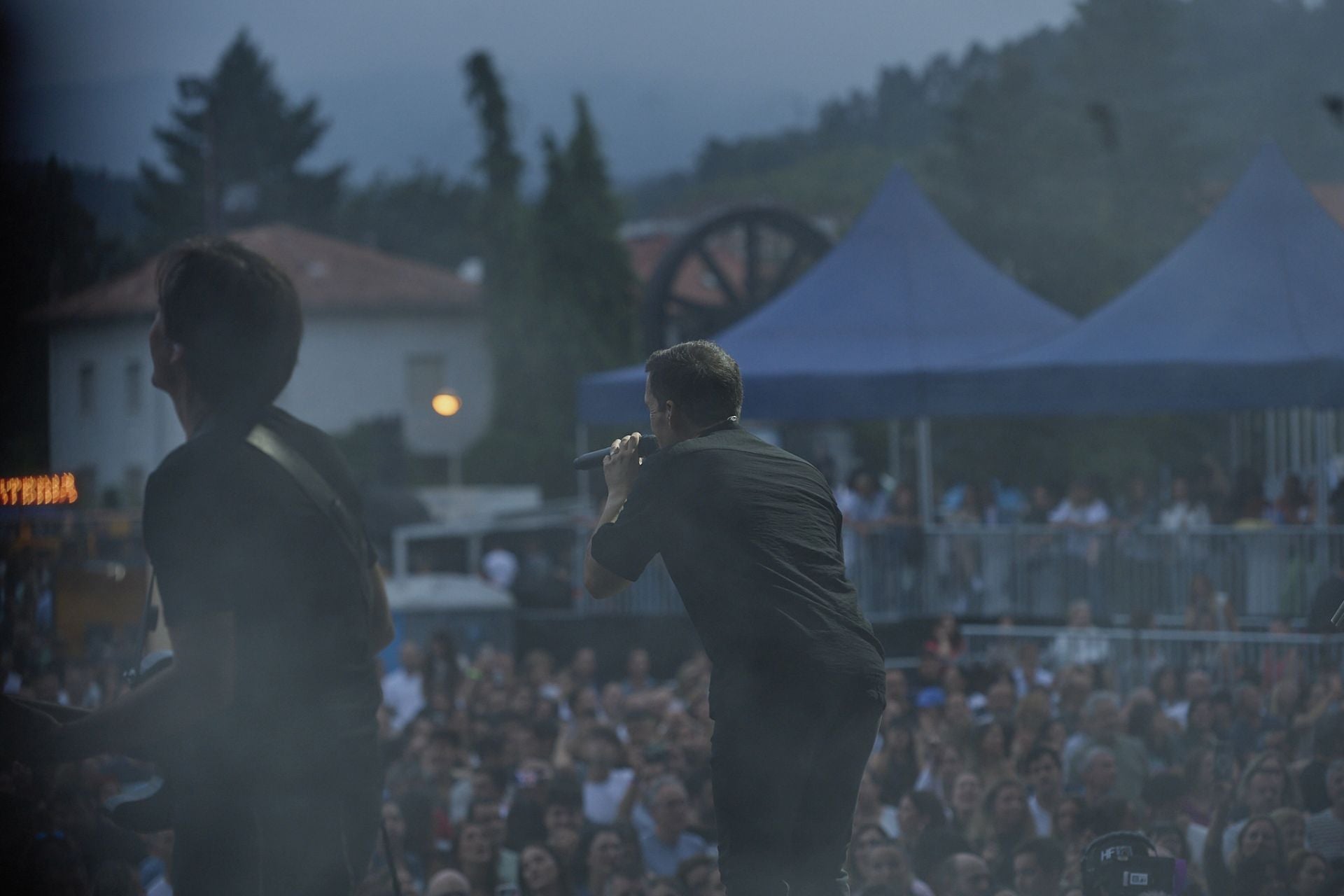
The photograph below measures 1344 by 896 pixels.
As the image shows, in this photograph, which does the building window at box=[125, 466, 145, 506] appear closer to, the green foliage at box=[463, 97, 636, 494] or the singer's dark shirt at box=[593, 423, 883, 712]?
the singer's dark shirt at box=[593, 423, 883, 712]

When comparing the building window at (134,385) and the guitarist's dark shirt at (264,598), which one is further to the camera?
the building window at (134,385)

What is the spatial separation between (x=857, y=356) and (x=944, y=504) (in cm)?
375

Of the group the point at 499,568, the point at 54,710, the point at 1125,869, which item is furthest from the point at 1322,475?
the point at 499,568

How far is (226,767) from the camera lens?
2150 millimetres

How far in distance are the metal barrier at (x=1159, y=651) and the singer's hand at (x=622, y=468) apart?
203 inches

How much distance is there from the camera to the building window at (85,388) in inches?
123

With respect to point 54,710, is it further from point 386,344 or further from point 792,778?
point 386,344

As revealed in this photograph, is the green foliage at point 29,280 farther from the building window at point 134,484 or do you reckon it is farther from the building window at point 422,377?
the building window at point 422,377

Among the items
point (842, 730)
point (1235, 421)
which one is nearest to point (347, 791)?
point (842, 730)

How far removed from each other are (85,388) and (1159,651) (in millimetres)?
6467

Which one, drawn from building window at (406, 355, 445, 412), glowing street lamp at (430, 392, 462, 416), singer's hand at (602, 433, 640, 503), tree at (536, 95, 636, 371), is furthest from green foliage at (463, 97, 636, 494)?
singer's hand at (602, 433, 640, 503)

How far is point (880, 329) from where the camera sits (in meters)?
10.5

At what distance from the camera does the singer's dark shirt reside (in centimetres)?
251

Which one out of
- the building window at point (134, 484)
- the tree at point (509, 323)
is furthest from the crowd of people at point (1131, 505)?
the tree at point (509, 323)
